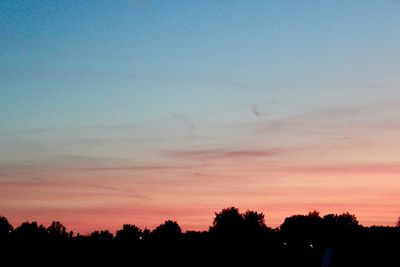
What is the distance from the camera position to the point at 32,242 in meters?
70.6

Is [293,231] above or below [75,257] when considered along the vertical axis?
above

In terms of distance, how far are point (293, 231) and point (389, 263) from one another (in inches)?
5488

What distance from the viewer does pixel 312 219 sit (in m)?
199

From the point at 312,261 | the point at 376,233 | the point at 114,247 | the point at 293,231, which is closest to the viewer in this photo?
the point at 376,233

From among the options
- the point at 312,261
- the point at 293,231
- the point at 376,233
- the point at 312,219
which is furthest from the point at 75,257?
the point at 312,219

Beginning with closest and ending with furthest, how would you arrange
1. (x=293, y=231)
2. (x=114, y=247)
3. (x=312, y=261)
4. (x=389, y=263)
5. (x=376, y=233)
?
(x=389, y=263) < (x=376, y=233) < (x=312, y=261) < (x=114, y=247) < (x=293, y=231)

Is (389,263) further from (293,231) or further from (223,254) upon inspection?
(293,231)

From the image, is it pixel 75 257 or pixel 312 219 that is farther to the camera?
pixel 312 219

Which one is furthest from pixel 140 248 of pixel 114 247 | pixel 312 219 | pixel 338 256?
pixel 312 219

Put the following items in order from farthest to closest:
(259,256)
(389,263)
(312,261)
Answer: (259,256) < (312,261) < (389,263)

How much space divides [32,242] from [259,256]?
26.9 metres

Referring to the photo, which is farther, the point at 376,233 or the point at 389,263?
the point at 376,233

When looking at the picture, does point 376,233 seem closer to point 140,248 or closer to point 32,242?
point 140,248

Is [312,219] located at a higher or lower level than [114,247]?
higher
